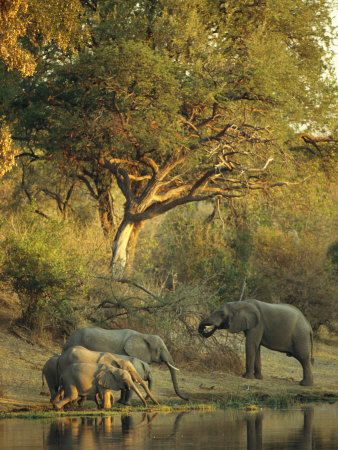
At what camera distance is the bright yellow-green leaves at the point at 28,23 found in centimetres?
1780

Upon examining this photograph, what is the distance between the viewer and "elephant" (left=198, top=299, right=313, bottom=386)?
19.7 m

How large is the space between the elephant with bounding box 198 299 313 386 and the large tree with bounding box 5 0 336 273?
4449mm

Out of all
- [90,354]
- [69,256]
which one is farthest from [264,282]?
[90,354]

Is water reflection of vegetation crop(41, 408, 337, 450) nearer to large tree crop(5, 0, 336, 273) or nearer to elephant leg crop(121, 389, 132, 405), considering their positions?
elephant leg crop(121, 389, 132, 405)

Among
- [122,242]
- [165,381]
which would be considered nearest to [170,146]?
[122,242]

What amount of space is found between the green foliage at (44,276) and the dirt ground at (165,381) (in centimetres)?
57

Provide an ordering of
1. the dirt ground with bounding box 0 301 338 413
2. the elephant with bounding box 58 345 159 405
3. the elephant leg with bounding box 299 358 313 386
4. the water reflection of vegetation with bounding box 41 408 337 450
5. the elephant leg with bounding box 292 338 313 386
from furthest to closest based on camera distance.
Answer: the elephant leg with bounding box 292 338 313 386 < the elephant leg with bounding box 299 358 313 386 < the dirt ground with bounding box 0 301 338 413 < the elephant with bounding box 58 345 159 405 < the water reflection of vegetation with bounding box 41 408 337 450

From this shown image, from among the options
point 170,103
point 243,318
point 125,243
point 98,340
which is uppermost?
point 170,103

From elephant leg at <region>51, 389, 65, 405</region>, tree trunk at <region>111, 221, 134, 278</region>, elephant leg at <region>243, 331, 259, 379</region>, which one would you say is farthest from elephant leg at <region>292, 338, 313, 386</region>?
elephant leg at <region>51, 389, 65, 405</region>

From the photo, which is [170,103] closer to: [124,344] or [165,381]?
[165,381]

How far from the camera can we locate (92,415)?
13.4 metres

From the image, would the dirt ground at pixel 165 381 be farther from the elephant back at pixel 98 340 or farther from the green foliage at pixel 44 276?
the elephant back at pixel 98 340

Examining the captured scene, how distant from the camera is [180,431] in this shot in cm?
1167

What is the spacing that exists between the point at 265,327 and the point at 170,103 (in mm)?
7332
